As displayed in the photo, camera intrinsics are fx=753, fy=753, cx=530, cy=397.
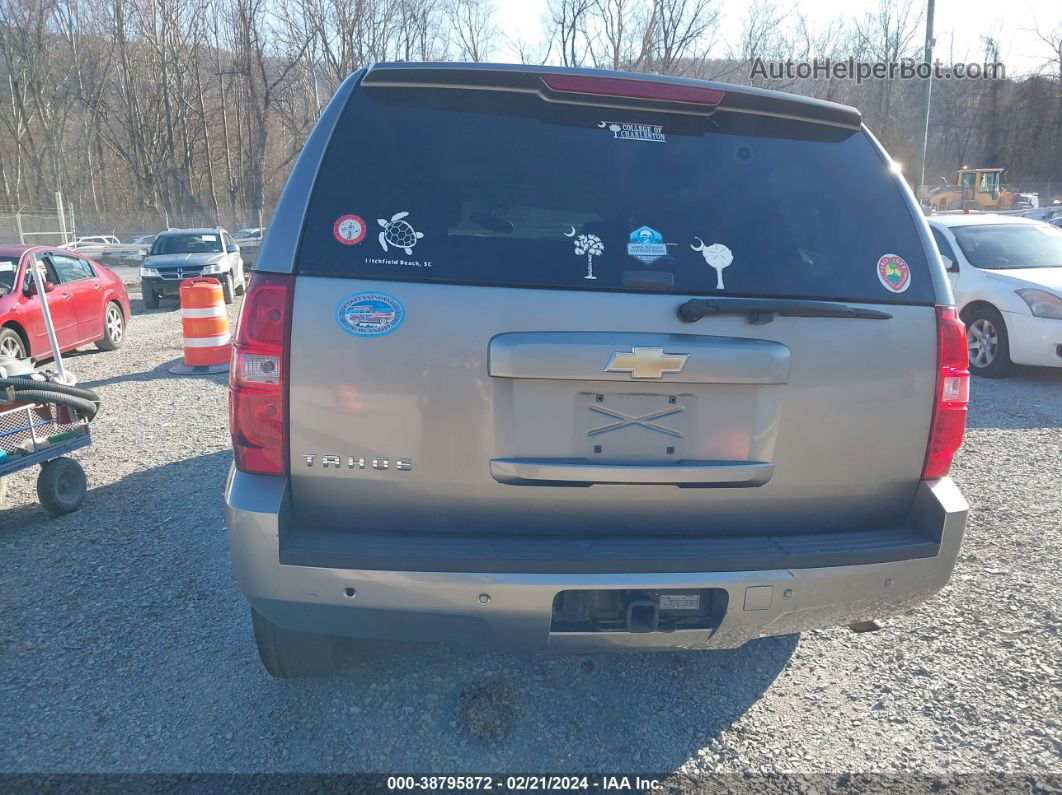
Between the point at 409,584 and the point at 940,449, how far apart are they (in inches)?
68.4

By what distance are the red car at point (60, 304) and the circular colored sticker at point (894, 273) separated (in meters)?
8.78

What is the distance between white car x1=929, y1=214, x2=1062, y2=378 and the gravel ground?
4.58m

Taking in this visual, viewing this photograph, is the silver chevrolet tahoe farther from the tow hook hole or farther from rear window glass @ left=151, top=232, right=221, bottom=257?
rear window glass @ left=151, top=232, right=221, bottom=257

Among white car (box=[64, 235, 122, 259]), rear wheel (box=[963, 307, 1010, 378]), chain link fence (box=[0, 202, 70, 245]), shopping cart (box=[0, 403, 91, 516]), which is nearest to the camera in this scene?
shopping cart (box=[0, 403, 91, 516])

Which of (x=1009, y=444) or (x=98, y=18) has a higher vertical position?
(x=98, y=18)

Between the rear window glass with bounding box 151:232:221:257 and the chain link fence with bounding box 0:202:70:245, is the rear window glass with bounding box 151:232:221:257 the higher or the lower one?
the lower one

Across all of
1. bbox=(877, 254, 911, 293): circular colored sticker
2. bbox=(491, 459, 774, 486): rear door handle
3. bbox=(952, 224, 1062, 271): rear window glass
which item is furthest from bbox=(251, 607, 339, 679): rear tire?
bbox=(952, 224, 1062, 271): rear window glass

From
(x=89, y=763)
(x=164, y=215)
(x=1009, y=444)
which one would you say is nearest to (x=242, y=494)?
(x=89, y=763)

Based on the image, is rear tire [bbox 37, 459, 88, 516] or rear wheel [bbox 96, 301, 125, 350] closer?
rear tire [bbox 37, 459, 88, 516]

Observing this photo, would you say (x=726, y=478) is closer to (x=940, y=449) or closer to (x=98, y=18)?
(x=940, y=449)

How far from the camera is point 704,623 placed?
7.39 feet

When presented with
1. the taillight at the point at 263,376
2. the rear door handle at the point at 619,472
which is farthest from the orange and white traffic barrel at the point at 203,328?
the rear door handle at the point at 619,472

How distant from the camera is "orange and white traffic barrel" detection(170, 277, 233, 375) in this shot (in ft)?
30.4
